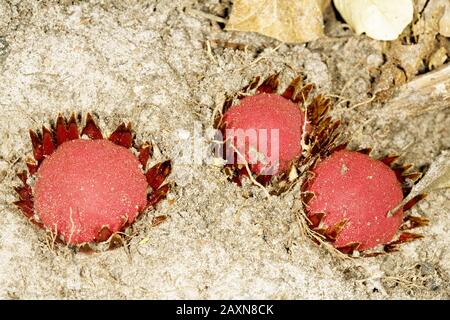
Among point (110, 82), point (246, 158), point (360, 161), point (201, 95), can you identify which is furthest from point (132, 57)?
point (360, 161)

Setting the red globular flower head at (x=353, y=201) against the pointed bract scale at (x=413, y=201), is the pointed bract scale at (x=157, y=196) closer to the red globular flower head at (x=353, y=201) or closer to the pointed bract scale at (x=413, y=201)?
the red globular flower head at (x=353, y=201)

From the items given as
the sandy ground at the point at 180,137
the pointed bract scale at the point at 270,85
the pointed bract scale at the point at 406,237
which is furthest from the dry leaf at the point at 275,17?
the pointed bract scale at the point at 406,237

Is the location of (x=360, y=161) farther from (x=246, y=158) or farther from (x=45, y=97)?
(x=45, y=97)

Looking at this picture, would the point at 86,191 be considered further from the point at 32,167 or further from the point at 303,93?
the point at 303,93

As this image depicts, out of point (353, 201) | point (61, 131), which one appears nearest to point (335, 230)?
point (353, 201)

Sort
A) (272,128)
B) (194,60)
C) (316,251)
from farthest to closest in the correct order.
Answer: (194,60) < (316,251) < (272,128)

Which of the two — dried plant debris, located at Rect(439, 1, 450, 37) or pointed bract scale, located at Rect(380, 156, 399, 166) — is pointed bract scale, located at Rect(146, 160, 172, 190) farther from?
dried plant debris, located at Rect(439, 1, 450, 37)
